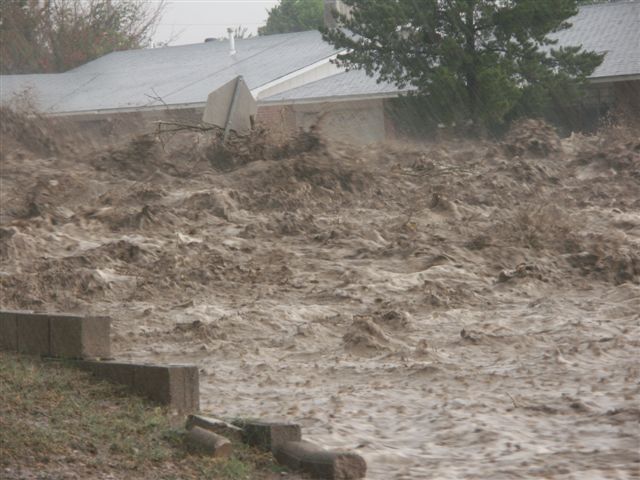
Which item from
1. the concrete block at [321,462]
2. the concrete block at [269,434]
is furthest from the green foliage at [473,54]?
the concrete block at [321,462]

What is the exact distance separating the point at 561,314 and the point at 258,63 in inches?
938

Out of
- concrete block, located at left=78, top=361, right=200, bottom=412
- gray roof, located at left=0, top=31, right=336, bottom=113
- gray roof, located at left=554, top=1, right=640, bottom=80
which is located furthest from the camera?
gray roof, located at left=0, top=31, right=336, bottom=113

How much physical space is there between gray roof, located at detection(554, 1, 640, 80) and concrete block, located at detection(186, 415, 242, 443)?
21320 millimetres

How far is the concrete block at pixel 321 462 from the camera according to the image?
574cm

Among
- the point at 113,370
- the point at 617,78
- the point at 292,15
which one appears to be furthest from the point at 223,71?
the point at 292,15

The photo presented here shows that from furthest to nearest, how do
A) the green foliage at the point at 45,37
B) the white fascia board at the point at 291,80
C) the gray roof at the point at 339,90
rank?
the green foliage at the point at 45,37, the white fascia board at the point at 291,80, the gray roof at the point at 339,90

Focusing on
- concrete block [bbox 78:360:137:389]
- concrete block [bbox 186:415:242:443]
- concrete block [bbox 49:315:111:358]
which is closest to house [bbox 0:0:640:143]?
concrete block [bbox 49:315:111:358]

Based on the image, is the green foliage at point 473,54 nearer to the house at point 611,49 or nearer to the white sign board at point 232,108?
the house at point 611,49

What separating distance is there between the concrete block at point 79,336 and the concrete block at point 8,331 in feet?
1.14

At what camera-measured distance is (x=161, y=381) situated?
6703mm

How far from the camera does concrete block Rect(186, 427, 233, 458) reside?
582 centimetres

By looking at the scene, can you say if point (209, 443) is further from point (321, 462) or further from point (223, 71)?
point (223, 71)

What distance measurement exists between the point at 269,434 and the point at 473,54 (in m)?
19.5

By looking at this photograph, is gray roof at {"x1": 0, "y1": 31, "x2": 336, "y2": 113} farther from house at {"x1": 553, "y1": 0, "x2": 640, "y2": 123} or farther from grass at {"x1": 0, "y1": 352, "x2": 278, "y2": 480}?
grass at {"x1": 0, "y1": 352, "x2": 278, "y2": 480}
